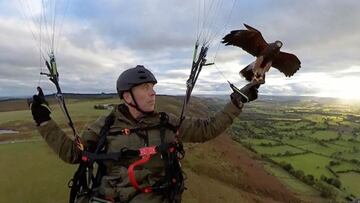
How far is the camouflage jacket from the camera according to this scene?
4852 millimetres

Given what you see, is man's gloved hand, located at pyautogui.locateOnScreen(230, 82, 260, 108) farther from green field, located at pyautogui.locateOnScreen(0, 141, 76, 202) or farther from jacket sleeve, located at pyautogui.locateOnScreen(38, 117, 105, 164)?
green field, located at pyautogui.locateOnScreen(0, 141, 76, 202)

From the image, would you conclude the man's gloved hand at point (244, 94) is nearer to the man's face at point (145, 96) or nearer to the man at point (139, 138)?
the man at point (139, 138)

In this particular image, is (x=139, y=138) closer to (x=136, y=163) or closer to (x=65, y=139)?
(x=136, y=163)

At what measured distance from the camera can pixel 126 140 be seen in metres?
4.93

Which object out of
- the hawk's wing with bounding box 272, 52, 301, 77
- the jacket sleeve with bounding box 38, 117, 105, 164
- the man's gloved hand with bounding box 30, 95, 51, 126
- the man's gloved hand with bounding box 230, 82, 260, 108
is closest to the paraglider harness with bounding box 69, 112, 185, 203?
the jacket sleeve with bounding box 38, 117, 105, 164

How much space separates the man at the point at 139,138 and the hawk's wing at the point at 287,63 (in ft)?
1.89

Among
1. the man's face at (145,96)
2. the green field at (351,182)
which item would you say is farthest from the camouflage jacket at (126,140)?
the green field at (351,182)

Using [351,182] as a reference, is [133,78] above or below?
above

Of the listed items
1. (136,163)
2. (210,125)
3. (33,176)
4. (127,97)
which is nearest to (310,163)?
(33,176)

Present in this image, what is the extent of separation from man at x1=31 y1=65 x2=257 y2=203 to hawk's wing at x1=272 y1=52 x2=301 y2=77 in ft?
1.89

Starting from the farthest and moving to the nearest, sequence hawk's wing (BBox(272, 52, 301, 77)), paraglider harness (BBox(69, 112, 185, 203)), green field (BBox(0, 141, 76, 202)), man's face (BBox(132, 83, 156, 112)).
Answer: green field (BBox(0, 141, 76, 202)) < hawk's wing (BBox(272, 52, 301, 77)) < man's face (BBox(132, 83, 156, 112)) < paraglider harness (BBox(69, 112, 185, 203))

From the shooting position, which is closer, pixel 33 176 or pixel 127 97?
pixel 127 97

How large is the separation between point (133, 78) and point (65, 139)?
3.74ft

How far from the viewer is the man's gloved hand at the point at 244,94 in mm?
5227
